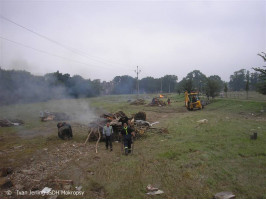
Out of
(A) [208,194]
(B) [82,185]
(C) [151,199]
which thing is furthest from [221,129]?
(B) [82,185]

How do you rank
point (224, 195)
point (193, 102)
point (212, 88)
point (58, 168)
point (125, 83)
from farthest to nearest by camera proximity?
point (125, 83)
point (212, 88)
point (193, 102)
point (58, 168)
point (224, 195)

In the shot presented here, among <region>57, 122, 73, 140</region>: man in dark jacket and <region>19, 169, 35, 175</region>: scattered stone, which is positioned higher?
<region>57, 122, 73, 140</region>: man in dark jacket

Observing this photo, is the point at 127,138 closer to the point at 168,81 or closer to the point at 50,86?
the point at 50,86

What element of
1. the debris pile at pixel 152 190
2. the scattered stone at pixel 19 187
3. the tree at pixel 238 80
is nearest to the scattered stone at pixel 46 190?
the scattered stone at pixel 19 187

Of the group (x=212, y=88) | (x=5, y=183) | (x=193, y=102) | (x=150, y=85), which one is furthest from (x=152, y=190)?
(x=150, y=85)

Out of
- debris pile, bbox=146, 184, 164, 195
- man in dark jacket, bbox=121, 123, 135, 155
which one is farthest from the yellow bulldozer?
debris pile, bbox=146, 184, 164, 195

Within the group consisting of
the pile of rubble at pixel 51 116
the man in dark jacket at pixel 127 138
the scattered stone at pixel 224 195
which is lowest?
the pile of rubble at pixel 51 116

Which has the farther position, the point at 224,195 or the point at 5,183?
the point at 5,183

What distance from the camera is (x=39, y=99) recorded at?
25.4m

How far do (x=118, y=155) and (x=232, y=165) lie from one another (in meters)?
4.56

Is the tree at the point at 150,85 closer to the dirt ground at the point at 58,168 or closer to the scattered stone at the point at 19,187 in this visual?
the dirt ground at the point at 58,168

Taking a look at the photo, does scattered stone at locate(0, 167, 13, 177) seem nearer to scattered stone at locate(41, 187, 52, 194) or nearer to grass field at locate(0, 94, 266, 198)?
grass field at locate(0, 94, 266, 198)

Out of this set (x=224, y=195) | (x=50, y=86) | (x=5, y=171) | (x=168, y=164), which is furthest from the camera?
(x=50, y=86)

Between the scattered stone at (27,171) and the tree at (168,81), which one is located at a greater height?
the tree at (168,81)
